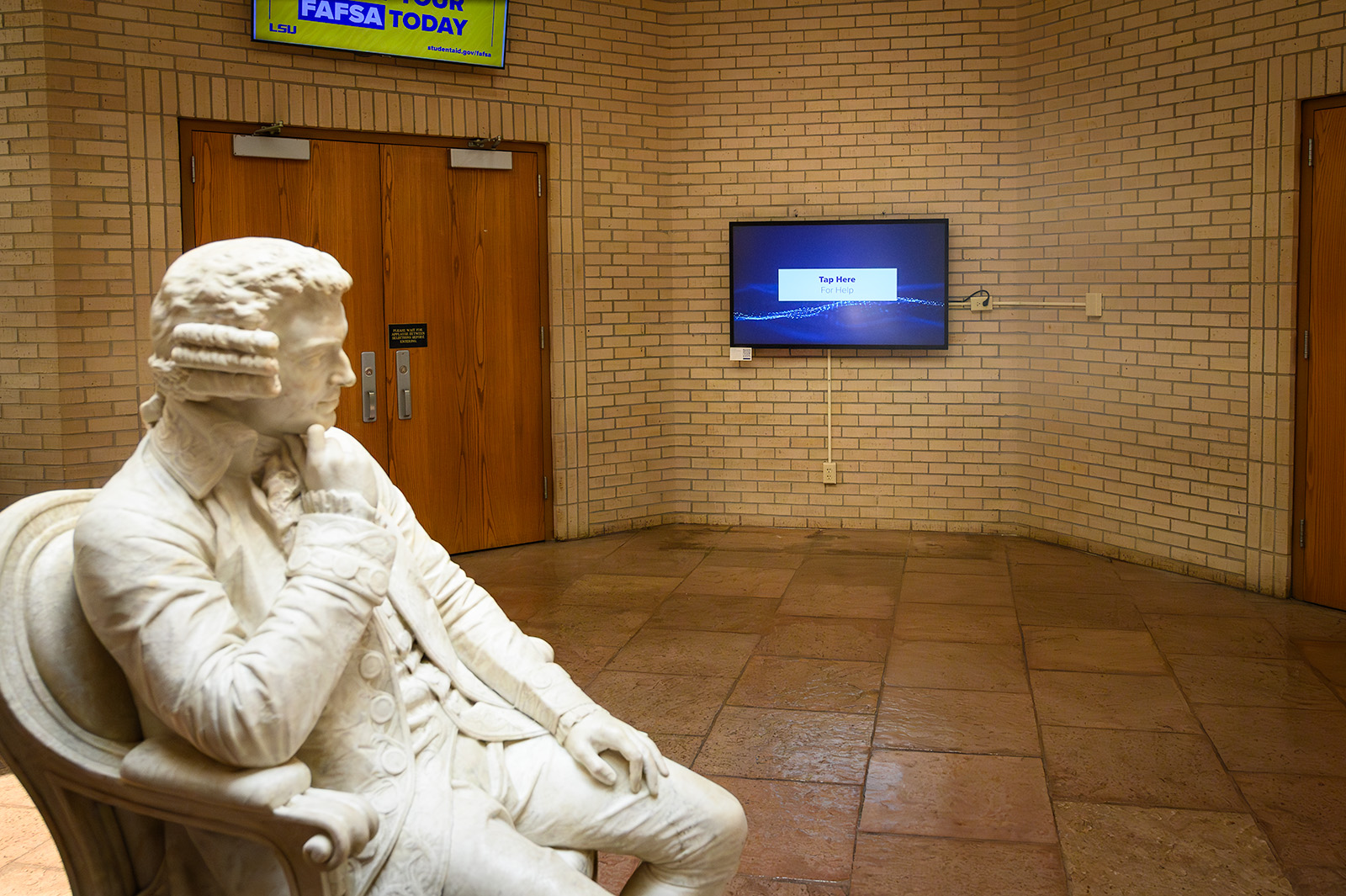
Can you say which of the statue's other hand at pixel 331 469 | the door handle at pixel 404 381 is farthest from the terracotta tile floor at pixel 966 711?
the statue's other hand at pixel 331 469

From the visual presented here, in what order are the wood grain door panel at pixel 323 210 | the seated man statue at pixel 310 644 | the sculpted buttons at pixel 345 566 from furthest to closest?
the wood grain door panel at pixel 323 210 < the sculpted buttons at pixel 345 566 < the seated man statue at pixel 310 644

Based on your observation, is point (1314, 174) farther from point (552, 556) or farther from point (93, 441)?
point (93, 441)

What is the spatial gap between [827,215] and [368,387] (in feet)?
10.2

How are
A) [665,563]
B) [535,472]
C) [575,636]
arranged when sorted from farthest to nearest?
[535,472], [665,563], [575,636]

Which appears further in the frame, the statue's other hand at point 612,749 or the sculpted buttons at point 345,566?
the statue's other hand at point 612,749

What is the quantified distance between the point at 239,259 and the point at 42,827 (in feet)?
8.56

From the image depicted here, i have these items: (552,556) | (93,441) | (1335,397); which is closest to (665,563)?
(552,556)

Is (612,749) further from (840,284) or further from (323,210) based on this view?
(840,284)

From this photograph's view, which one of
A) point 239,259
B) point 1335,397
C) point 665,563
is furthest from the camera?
point 665,563

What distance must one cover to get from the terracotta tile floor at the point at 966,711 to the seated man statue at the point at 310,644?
1.30 m

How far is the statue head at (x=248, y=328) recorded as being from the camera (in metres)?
1.56

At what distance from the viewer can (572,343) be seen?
24.1ft

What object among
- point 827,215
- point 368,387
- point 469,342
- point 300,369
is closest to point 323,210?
point 368,387

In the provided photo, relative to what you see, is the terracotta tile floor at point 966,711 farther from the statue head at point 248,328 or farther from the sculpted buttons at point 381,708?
the statue head at point 248,328
